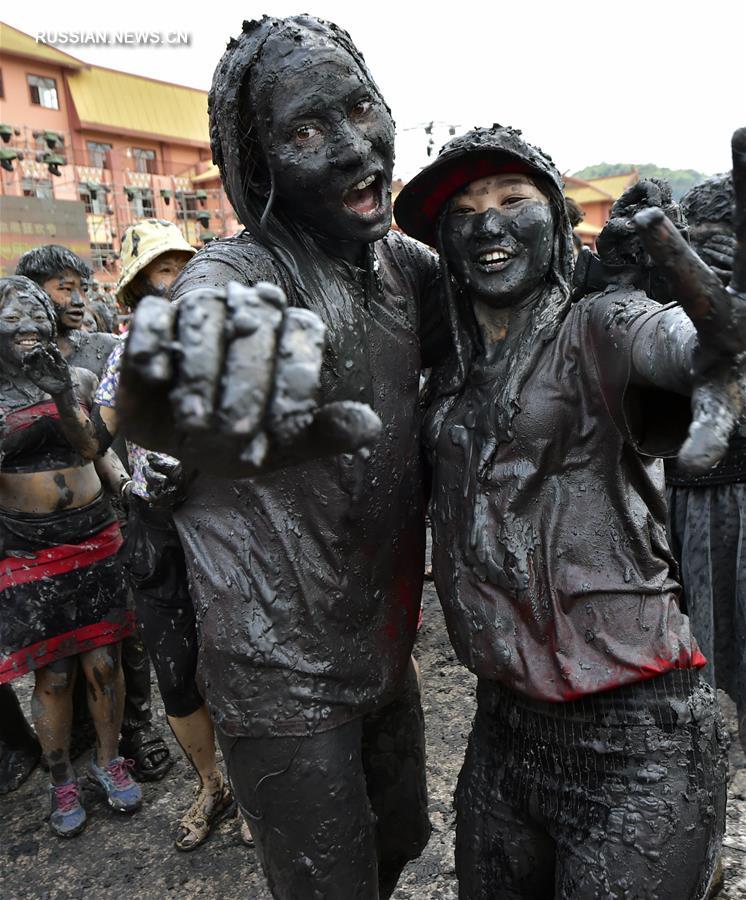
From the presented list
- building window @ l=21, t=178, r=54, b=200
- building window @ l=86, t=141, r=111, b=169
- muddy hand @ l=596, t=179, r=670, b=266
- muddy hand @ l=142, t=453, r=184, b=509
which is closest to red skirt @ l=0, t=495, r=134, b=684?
muddy hand @ l=142, t=453, r=184, b=509

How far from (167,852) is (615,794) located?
2.20 meters

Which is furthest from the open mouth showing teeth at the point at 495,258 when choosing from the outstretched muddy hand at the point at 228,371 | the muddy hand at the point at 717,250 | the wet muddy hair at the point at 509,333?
the muddy hand at the point at 717,250

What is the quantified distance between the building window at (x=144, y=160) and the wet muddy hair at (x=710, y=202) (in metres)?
23.4

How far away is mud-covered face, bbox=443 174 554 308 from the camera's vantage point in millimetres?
1634

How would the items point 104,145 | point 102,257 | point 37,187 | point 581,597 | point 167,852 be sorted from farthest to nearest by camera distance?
1. point 104,145
2. point 37,187
3. point 102,257
4. point 167,852
5. point 581,597

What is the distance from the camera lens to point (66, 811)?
10.7 ft

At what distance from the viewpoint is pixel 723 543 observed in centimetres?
284

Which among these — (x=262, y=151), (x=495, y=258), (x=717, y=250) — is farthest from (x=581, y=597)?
(x=717, y=250)

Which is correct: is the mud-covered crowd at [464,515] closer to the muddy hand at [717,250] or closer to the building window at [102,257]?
the muddy hand at [717,250]

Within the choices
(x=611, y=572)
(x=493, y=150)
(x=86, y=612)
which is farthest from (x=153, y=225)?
(x=611, y=572)

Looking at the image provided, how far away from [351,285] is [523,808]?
1252 millimetres

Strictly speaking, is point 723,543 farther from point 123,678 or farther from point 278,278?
point 123,678

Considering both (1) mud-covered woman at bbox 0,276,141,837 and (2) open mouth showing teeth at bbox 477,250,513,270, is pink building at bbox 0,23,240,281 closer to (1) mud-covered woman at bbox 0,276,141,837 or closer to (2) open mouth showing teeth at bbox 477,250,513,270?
(1) mud-covered woman at bbox 0,276,141,837

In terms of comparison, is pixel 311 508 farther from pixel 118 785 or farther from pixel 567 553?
pixel 118 785
